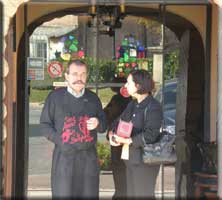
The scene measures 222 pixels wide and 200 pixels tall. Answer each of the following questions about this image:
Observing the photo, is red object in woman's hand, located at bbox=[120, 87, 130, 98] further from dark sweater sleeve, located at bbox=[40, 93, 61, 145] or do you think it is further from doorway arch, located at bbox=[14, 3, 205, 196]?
dark sweater sleeve, located at bbox=[40, 93, 61, 145]

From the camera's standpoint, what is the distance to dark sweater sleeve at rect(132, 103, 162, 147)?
5.20m

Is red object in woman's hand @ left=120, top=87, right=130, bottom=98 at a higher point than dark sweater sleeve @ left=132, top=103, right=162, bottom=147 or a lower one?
higher

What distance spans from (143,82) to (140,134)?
50cm

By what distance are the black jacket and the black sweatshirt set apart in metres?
0.34

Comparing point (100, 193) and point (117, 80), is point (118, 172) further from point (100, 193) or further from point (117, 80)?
point (117, 80)

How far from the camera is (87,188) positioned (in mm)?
5379

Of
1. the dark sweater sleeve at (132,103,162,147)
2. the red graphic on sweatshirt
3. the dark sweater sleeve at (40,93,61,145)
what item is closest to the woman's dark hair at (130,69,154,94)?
the dark sweater sleeve at (132,103,162,147)

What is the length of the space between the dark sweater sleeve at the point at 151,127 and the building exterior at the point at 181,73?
87cm

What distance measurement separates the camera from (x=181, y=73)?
Result: 621cm

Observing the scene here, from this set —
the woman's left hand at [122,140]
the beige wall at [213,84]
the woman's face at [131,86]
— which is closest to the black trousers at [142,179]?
the woman's left hand at [122,140]

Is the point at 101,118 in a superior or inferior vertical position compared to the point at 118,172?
superior

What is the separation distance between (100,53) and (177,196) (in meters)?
1.71

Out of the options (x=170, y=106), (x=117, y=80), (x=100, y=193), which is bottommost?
(x=100, y=193)

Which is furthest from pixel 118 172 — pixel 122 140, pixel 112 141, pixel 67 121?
pixel 67 121
